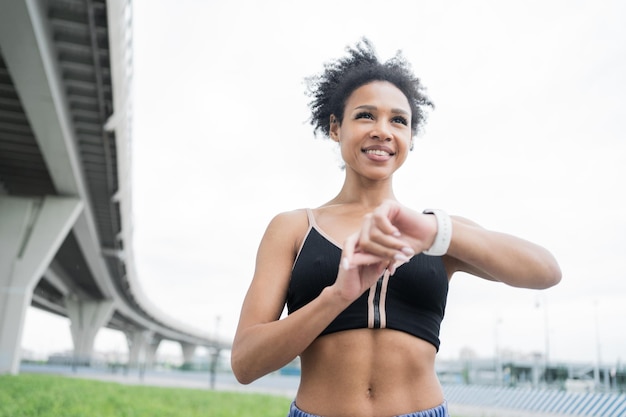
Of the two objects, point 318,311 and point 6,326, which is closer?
point 318,311

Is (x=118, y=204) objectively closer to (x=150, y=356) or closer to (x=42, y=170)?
(x=42, y=170)

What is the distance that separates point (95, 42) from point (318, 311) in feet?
49.9

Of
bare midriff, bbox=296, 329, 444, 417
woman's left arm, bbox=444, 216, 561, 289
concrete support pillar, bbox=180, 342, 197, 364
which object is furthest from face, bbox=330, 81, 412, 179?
concrete support pillar, bbox=180, 342, 197, 364

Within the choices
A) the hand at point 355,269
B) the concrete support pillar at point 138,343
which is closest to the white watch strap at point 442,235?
the hand at point 355,269

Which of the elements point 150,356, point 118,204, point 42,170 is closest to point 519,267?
point 42,170

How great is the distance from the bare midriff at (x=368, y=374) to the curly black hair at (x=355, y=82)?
0.84 metres

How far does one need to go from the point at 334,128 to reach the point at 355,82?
0.69 ft

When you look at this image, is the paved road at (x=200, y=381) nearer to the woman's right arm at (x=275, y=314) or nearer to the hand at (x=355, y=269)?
the woman's right arm at (x=275, y=314)

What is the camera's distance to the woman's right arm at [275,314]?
1.49m

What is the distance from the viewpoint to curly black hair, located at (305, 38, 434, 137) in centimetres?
208

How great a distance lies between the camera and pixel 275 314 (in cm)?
176

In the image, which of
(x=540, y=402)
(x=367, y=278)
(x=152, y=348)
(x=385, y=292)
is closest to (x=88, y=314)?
(x=152, y=348)

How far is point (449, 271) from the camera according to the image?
6.31ft

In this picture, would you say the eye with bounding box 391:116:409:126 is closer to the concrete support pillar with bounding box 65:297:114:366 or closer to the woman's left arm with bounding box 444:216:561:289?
the woman's left arm with bounding box 444:216:561:289
